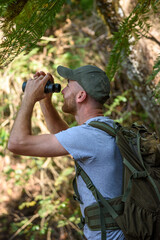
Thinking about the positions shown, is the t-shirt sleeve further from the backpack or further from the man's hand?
the man's hand

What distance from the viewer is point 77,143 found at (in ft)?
5.66

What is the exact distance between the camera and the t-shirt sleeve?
172 cm

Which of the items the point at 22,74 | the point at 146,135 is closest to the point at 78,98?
the point at 146,135

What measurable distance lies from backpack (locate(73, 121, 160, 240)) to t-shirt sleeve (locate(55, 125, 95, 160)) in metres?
0.13

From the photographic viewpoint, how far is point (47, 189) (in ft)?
17.8

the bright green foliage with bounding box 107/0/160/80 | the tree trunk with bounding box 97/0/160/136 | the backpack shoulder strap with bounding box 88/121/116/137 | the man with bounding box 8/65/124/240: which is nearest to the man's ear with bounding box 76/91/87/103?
the man with bounding box 8/65/124/240

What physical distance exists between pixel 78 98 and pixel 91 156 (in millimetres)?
546

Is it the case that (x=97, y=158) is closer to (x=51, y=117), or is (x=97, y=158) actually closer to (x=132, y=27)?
(x=51, y=117)

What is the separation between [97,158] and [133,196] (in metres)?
0.33

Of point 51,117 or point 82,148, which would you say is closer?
point 82,148

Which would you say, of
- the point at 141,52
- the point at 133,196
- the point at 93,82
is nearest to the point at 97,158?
the point at 133,196

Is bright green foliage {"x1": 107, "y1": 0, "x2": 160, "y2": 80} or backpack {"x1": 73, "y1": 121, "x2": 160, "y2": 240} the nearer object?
backpack {"x1": 73, "y1": 121, "x2": 160, "y2": 240}

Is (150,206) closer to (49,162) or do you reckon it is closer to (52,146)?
(52,146)

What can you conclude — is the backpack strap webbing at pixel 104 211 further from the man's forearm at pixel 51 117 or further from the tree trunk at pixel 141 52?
the tree trunk at pixel 141 52
